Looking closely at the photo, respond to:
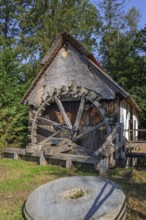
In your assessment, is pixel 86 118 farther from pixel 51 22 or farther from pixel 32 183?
pixel 51 22

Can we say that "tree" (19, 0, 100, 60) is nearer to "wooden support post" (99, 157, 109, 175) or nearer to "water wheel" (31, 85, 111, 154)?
"water wheel" (31, 85, 111, 154)

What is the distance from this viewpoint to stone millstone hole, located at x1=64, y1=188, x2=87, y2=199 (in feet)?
15.5

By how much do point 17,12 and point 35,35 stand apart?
2.52 metres

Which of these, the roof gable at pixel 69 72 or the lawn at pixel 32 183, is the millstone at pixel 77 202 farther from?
the roof gable at pixel 69 72

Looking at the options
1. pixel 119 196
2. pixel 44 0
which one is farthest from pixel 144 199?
pixel 44 0

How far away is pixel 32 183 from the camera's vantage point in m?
6.39

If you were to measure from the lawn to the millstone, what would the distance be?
392 mm

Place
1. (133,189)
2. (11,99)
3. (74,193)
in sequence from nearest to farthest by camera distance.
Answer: (74,193)
(133,189)
(11,99)

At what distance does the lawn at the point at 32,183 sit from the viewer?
470 centimetres

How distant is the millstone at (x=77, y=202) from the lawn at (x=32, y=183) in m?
0.39

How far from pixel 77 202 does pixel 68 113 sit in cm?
675

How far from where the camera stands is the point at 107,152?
281 inches

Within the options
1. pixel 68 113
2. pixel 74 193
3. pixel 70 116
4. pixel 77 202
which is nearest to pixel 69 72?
pixel 68 113

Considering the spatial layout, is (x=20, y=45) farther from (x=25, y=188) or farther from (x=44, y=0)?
(x=25, y=188)
